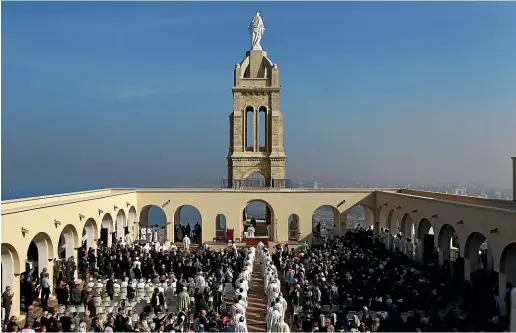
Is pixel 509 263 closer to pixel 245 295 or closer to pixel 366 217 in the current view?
pixel 245 295

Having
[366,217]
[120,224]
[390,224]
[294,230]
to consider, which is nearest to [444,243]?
[390,224]

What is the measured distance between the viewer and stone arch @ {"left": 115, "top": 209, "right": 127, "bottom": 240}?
3094cm

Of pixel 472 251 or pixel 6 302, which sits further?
pixel 472 251

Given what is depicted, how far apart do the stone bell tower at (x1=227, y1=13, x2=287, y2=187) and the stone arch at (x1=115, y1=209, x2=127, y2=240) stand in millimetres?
9017

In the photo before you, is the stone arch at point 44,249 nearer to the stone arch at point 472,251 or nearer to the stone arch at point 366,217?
the stone arch at point 472,251

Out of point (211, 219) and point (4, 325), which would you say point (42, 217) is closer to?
point (4, 325)

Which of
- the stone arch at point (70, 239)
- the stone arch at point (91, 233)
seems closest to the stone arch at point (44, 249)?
the stone arch at point (70, 239)

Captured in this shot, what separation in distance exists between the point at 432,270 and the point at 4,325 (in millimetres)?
14259

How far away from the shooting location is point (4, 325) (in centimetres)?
1516

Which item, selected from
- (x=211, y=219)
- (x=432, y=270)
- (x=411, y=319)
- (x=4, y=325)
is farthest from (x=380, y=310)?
(x=211, y=219)

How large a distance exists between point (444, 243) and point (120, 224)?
54.0ft

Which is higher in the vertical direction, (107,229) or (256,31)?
(256,31)

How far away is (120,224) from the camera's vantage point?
31484 mm

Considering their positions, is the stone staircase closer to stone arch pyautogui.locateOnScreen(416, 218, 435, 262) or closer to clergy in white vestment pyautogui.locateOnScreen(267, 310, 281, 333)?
clergy in white vestment pyautogui.locateOnScreen(267, 310, 281, 333)
